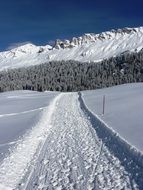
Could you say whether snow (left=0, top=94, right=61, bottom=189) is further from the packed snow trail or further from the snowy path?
the packed snow trail

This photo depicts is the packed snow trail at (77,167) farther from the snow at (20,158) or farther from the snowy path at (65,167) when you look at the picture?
the snow at (20,158)

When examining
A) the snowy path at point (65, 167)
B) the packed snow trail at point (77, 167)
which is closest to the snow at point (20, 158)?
the snowy path at point (65, 167)

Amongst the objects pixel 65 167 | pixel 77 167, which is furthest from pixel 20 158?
pixel 77 167

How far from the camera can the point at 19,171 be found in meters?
13.9

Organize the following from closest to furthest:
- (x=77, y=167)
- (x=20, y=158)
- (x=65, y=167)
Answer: (x=77, y=167) < (x=65, y=167) < (x=20, y=158)

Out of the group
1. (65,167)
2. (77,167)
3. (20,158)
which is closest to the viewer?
(77,167)

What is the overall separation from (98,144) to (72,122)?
9616mm

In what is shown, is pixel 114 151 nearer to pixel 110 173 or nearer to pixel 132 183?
pixel 110 173

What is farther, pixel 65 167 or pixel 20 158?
pixel 20 158

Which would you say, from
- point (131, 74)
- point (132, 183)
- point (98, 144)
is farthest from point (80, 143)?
point (131, 74)

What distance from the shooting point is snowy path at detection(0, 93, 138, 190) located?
12.1 m

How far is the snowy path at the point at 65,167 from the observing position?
12148mm

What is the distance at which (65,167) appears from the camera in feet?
47.2

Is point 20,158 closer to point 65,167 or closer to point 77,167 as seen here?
point 65,167
